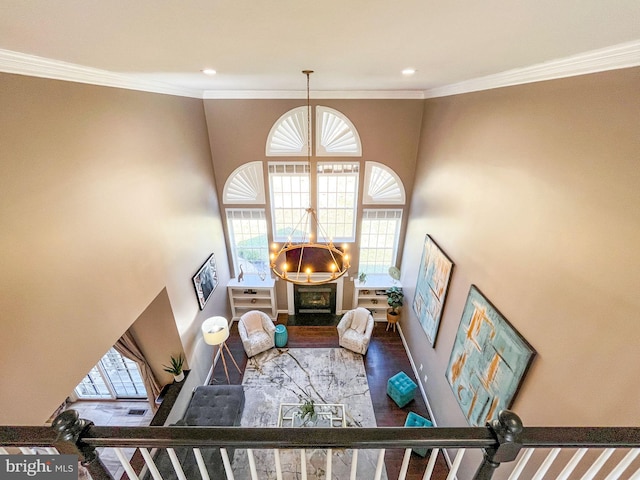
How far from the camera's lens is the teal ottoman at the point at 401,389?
521 cm

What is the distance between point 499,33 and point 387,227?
5252mm

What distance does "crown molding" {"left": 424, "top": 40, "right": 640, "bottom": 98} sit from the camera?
6.08 ft

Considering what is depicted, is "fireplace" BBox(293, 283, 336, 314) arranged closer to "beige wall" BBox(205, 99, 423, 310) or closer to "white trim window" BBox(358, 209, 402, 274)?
"white trim window" BBox(358, 209, 402, 274)

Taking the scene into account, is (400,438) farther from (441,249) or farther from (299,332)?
(299,332)

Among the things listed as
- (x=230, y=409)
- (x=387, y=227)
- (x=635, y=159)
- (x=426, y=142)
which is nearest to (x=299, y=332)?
(x=230, y=409)

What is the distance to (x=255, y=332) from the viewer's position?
655cm

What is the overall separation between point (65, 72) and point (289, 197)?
4326mm

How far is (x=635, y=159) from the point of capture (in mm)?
1853

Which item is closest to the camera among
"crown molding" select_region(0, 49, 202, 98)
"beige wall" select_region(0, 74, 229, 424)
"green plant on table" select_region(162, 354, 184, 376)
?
"crown molding" select_region(0, 49, 202, 98)

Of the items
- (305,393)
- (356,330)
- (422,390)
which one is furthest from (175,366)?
(422,390)

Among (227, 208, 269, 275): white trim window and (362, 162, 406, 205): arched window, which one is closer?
(362, 162, 406, 205): arched window

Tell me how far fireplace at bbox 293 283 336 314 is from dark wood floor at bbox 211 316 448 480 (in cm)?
48

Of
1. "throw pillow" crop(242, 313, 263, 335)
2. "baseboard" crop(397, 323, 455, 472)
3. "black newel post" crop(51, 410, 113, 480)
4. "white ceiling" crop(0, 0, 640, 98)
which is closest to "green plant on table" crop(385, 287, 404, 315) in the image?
"baseboard" crop(397, 323, 455, 472)

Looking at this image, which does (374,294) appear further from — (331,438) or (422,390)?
(331,438)
